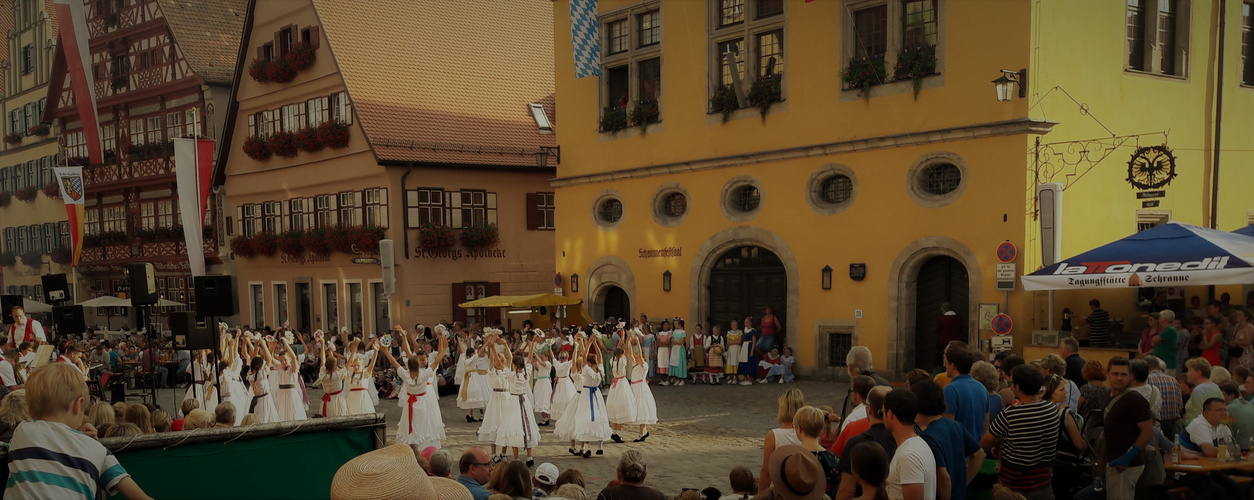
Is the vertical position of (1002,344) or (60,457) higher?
(60,457)

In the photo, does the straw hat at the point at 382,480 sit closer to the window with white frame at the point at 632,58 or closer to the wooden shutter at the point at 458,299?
the window with white frame at the point at 632,58

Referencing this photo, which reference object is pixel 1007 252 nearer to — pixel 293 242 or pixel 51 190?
pixel 293 242

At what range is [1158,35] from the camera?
1911cm

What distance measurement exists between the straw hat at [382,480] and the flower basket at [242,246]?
3345cm

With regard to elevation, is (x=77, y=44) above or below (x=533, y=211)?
above

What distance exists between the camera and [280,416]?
52.1 feet

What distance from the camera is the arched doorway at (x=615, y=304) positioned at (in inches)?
1016

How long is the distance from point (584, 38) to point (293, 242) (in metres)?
14.6

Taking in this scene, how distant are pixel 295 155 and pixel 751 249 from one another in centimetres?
1758

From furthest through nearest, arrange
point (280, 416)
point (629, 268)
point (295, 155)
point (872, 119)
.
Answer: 1. point (295, 155)
2. point (629, 268)
3. point (872, 119)
4. point (280, 416)

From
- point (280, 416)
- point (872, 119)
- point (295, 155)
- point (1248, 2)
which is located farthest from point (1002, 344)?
point (295, 155)

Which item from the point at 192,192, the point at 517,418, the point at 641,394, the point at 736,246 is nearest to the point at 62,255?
the point at 192,192

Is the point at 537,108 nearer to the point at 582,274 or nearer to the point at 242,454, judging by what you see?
the point at 582,274

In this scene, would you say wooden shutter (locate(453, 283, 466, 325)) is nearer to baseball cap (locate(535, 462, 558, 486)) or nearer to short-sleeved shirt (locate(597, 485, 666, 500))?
baseball cap (locate(535, 462, 558, 486))
